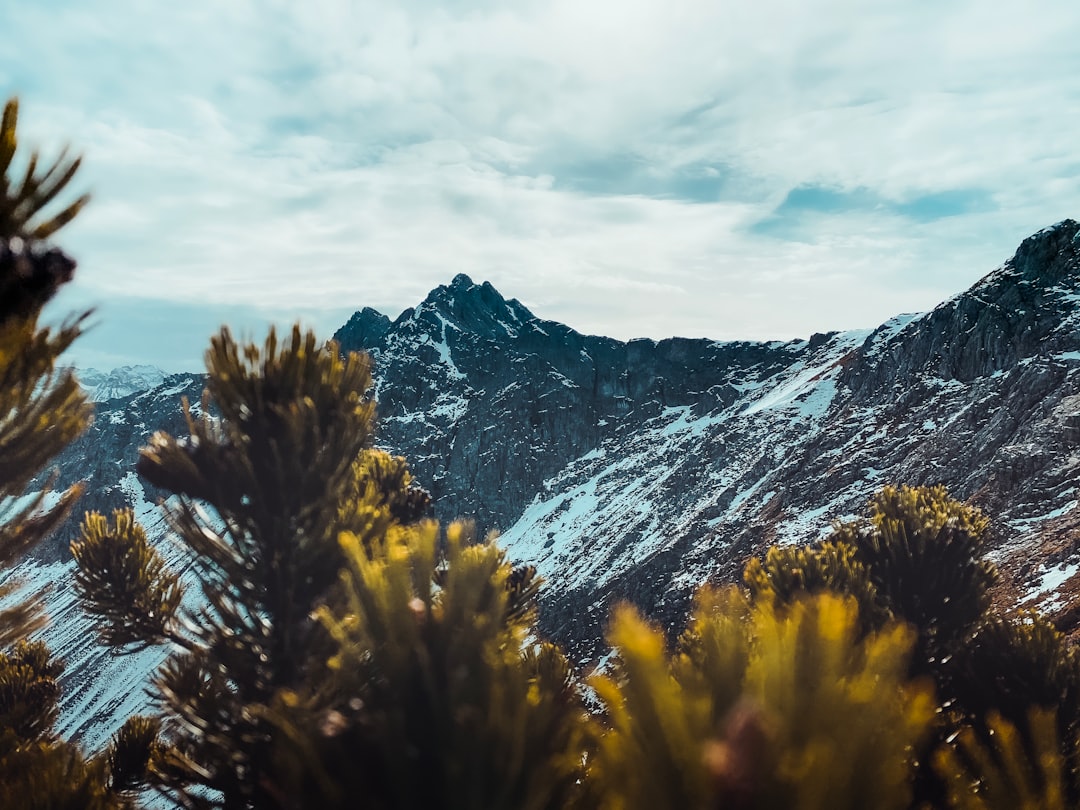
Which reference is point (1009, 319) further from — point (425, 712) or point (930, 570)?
point (425, 712)

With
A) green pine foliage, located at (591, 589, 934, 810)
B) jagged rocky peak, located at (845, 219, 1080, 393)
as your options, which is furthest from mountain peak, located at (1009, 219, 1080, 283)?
green pine foliage, located at (591, 589, 934, 810)

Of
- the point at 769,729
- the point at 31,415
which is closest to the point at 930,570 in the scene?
the point at 769,729

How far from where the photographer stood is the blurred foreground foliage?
2.73 m

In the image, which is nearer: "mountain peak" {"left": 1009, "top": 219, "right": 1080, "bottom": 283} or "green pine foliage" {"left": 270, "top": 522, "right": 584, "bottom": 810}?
"green pine foliage" {"left": 270, "top": 522, "right": 584, "bottom": 810}

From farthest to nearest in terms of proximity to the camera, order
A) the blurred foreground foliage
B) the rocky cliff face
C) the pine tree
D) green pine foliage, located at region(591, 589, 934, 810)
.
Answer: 1. the rocky cliff face
2. the pine tree
3. the blurred foreground foliage
4. green pine foliage, located at region(591, 589, 934, 810)

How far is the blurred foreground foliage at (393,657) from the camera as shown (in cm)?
273

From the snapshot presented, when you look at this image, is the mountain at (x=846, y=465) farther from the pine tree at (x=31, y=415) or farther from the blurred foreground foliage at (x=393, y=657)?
the pine tree at (x=31, y=415)

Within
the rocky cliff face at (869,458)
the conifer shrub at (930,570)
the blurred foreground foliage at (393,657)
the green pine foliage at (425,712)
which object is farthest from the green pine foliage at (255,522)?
the rocky cliff face at (869,458)

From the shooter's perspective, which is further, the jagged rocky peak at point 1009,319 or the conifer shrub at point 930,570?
the jagged rocky peak at point 1009,319

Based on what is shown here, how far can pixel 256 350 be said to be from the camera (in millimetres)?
6023

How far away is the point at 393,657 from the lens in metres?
3.60

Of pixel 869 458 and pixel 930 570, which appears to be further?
pixel 869 458

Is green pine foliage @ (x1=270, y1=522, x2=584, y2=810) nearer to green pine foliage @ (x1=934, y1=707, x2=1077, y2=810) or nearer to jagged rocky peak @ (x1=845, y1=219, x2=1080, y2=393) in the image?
green pine foliage @ (x1=934, y1=707, x2=1077, y2=810)

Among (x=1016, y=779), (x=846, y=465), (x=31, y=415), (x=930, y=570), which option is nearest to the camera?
(x=1016, y=779)
